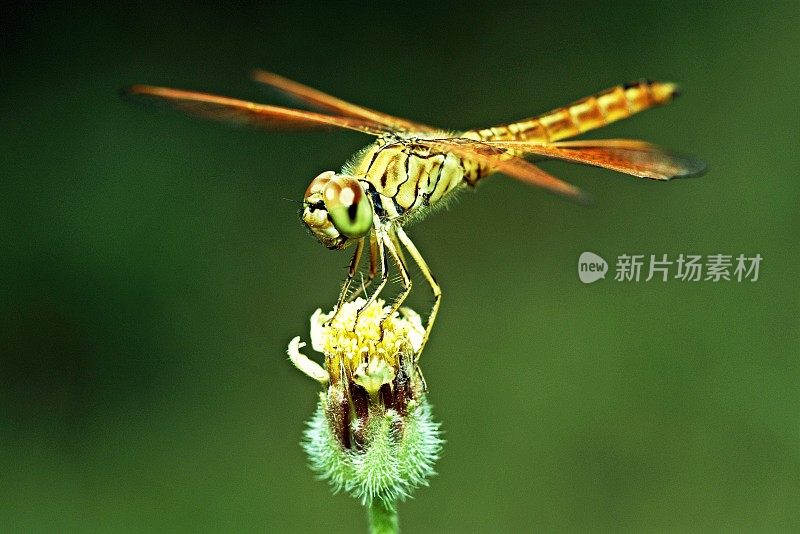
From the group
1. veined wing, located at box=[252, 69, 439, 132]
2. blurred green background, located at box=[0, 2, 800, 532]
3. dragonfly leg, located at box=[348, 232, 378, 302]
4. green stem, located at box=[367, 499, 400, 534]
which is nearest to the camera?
green stem, located at box=[367, 499, 400, 534]

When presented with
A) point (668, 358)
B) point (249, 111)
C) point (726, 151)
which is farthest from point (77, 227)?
point (726, 151)

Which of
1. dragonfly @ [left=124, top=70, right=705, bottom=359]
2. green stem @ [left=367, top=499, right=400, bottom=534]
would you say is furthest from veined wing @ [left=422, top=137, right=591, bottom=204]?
green stem @ [left=367, top=499, right=400, bottom=534]

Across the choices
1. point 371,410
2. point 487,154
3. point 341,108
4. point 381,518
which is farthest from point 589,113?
point 381,518

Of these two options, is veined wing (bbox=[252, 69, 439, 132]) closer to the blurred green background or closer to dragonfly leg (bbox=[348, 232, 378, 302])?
dragonfly leg (bbox=[348, 232, 378, 302])

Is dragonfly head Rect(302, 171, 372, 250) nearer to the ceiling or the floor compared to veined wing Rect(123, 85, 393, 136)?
nearer to the floor

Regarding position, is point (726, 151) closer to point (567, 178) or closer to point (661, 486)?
point (567, 178)

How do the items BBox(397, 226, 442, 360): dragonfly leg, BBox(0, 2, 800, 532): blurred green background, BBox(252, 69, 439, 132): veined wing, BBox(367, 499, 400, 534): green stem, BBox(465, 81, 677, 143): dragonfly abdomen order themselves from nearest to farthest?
BBox(367, 499, 400, 534): green stem, BBox(397, 226, 442, 360): dragonfly leg, BBox(252, 69, 439, 132): veined wing, BBox(465, 81, 677, 143): dragonfly abdomen, BBox(0, 2, 800, 532): blurred green background

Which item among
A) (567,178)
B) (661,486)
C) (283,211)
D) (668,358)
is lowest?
(661,486)
